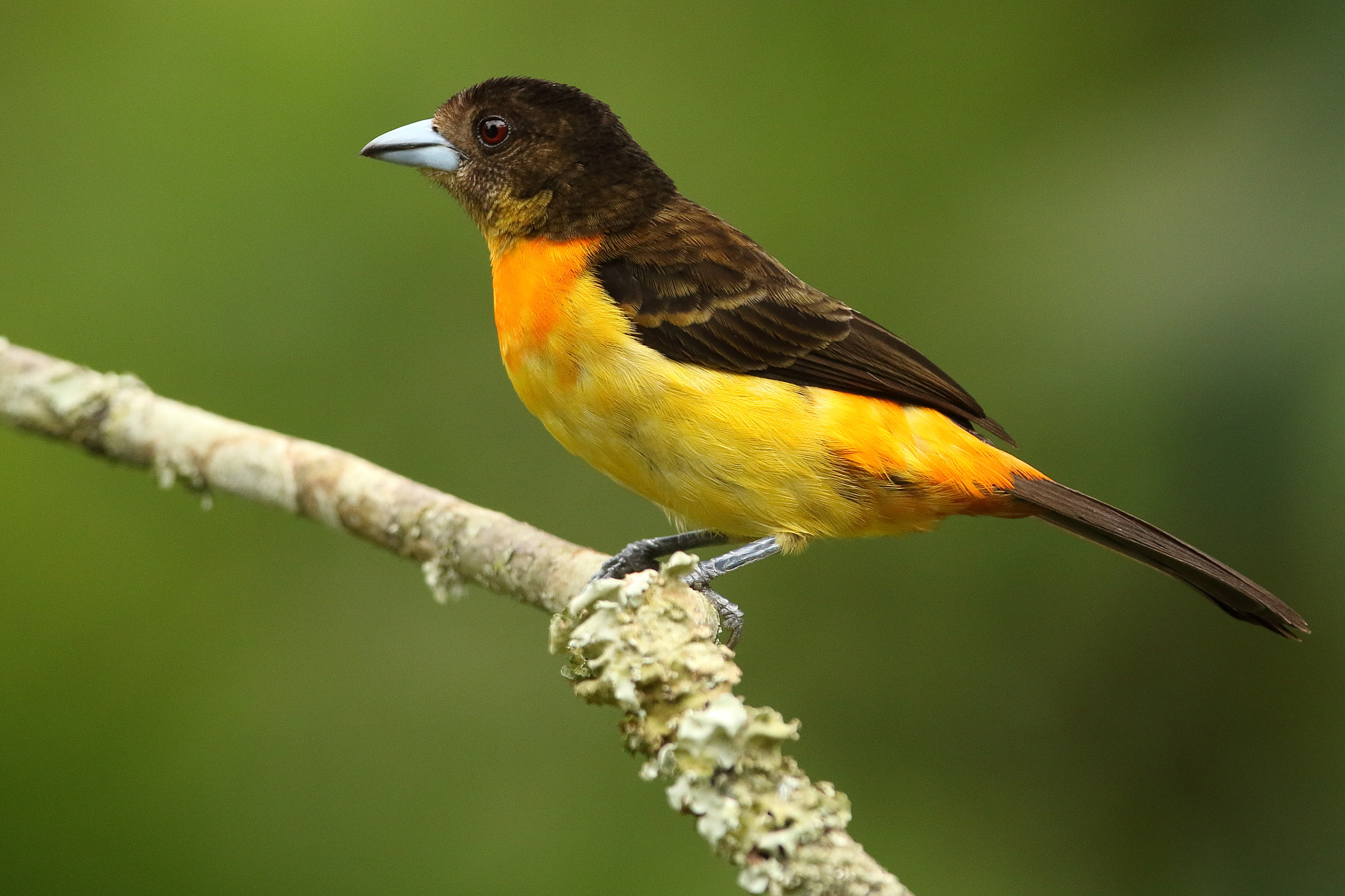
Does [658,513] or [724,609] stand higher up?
[658,513]

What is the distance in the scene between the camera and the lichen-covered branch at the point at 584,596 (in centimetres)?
192

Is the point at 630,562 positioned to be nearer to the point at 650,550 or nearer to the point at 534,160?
the point at 650,550

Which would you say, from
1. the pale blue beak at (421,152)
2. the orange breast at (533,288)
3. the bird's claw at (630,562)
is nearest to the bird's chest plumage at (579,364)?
the orange breast at (533,288)

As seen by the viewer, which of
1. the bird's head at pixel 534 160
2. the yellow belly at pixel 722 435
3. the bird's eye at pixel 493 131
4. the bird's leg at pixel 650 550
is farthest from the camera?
the bird's eye at pixel 493 131

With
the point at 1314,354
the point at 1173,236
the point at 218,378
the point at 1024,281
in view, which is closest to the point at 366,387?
the point at 218,378

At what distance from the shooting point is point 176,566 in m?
4.22

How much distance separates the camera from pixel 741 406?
2.97 m

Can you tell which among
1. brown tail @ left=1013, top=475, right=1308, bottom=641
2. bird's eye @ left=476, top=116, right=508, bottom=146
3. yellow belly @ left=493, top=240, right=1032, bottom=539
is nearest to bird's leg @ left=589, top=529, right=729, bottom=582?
yellow belly @ left=493, top=240, right=1032, bottom=539

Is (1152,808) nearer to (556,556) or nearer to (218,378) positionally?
(556,556)

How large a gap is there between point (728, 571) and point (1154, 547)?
104cm

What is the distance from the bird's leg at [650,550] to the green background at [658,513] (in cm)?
62

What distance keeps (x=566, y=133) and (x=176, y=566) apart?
2.04 m

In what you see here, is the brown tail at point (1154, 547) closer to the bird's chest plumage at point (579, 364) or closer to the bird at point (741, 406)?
the bird at point (741, 406)

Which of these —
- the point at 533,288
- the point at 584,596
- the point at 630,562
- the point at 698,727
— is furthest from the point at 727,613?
the point at 533,288
